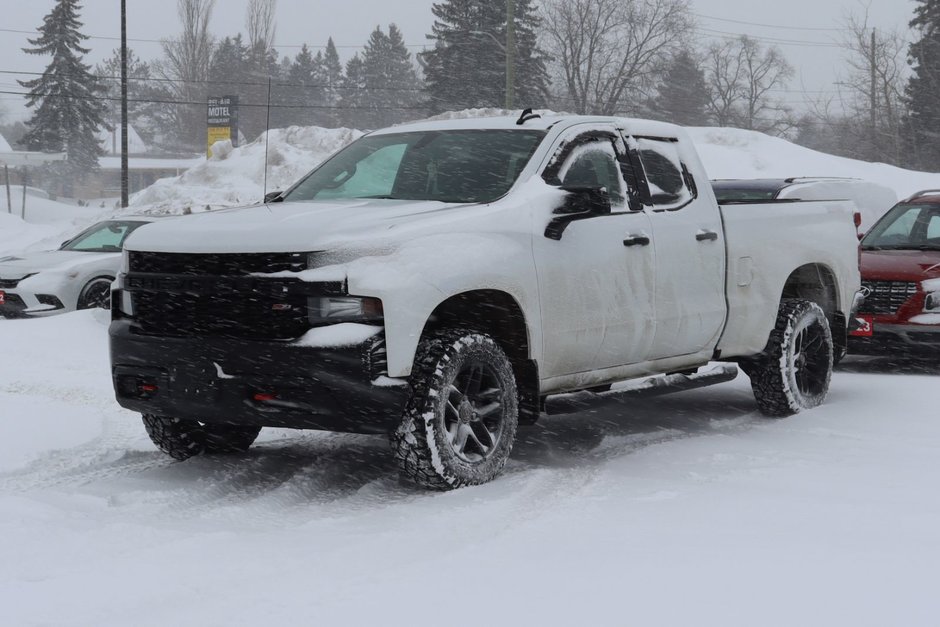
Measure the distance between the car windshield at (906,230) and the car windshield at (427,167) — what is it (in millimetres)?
6180

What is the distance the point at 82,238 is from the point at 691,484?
11856 millimetres

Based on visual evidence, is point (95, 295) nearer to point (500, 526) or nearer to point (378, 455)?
point (378, 455)

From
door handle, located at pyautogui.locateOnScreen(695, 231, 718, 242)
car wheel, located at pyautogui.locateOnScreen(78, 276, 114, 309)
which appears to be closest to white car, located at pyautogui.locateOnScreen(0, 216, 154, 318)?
car wheel, located at pyautogui.locateOnScreen(78, 276, 114, 309)

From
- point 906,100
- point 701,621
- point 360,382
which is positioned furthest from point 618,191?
point 906,100

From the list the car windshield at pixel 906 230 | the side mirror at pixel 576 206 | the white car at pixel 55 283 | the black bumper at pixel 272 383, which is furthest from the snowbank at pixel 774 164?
the black bumper at pixel 272 383

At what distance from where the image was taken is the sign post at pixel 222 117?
44188 mm

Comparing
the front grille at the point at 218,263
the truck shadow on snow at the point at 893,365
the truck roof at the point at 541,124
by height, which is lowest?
the truck shadow on snow at the point at 893,365

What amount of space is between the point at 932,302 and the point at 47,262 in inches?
394

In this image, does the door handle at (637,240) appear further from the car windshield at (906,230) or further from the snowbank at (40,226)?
the snowbank at (40,226)

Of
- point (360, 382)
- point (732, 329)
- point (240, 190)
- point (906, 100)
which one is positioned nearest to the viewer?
point (360, 382)

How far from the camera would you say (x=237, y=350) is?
5.21 m

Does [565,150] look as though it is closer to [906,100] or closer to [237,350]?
[237,350]

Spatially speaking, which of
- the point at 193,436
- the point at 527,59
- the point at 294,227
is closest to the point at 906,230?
the point at 193,436

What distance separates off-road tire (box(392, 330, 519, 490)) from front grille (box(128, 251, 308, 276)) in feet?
2.37
